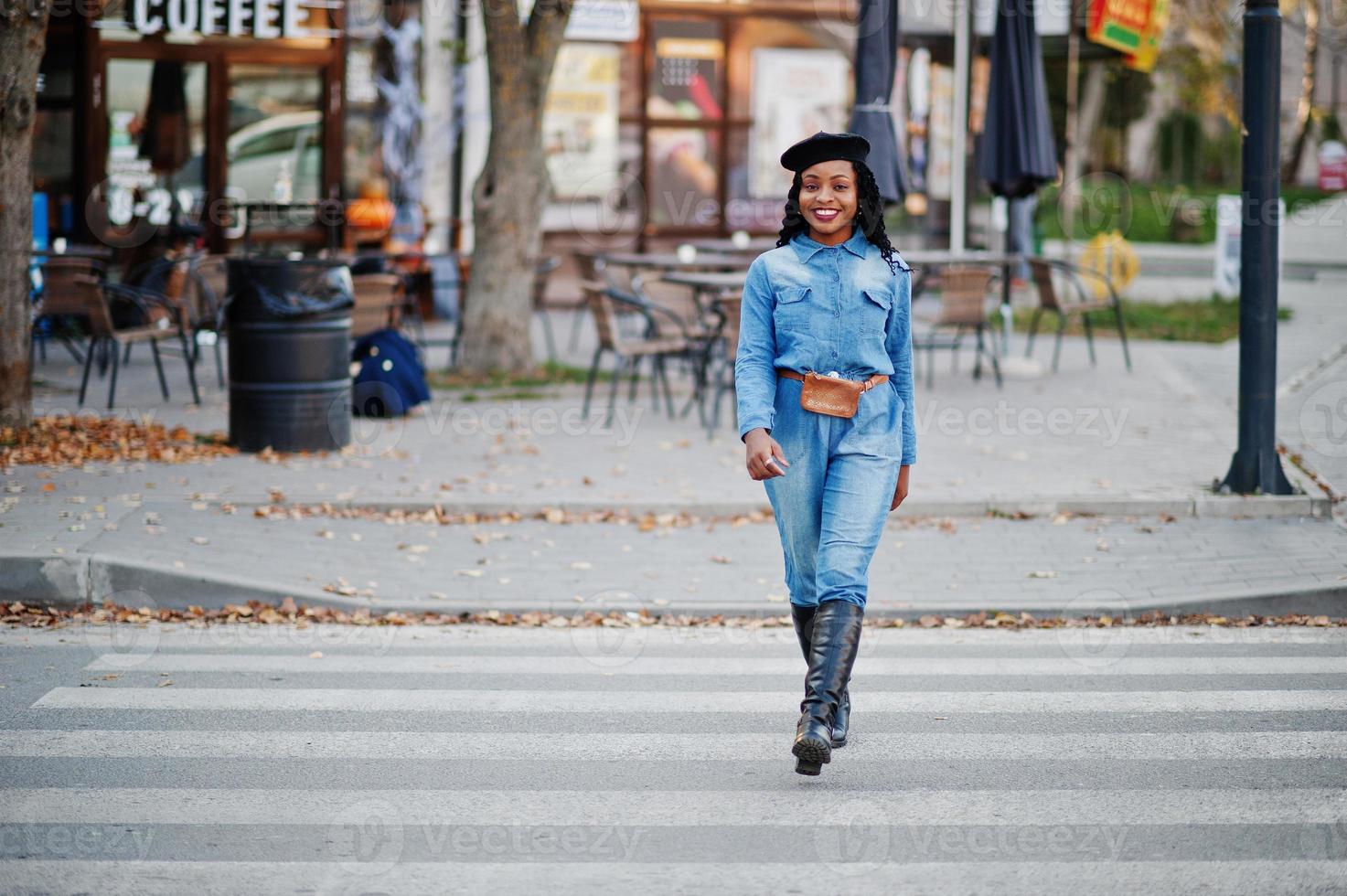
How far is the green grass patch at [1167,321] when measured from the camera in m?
18.4

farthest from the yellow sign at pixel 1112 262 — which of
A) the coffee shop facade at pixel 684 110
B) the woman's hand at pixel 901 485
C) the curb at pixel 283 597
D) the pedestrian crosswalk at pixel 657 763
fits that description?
the woman's hand at pixel 901 485

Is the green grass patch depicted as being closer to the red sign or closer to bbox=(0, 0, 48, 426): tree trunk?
the red sign

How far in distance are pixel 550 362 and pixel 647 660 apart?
8448 mm

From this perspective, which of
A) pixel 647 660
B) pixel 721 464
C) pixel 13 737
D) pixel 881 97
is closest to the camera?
pixel 13 737

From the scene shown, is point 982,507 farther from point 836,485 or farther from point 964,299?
point 964,299

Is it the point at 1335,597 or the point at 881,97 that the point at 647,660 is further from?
the point at 881,97

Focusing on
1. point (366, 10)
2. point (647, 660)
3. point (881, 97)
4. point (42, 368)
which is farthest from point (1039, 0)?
point (647, 660)

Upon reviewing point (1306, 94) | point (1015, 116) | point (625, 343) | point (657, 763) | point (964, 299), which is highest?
point (1306, 94)

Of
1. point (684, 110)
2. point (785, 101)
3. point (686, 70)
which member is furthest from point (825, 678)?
point (785, 101)

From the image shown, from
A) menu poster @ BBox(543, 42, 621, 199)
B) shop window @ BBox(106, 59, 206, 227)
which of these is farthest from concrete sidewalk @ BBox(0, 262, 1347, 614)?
menu poster @ BBox(543, 42, 621, 199)

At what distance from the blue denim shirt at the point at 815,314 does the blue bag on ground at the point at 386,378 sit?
24.2 feet

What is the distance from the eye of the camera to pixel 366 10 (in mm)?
19219

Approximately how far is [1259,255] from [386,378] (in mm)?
6030

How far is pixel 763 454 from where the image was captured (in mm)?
5145
